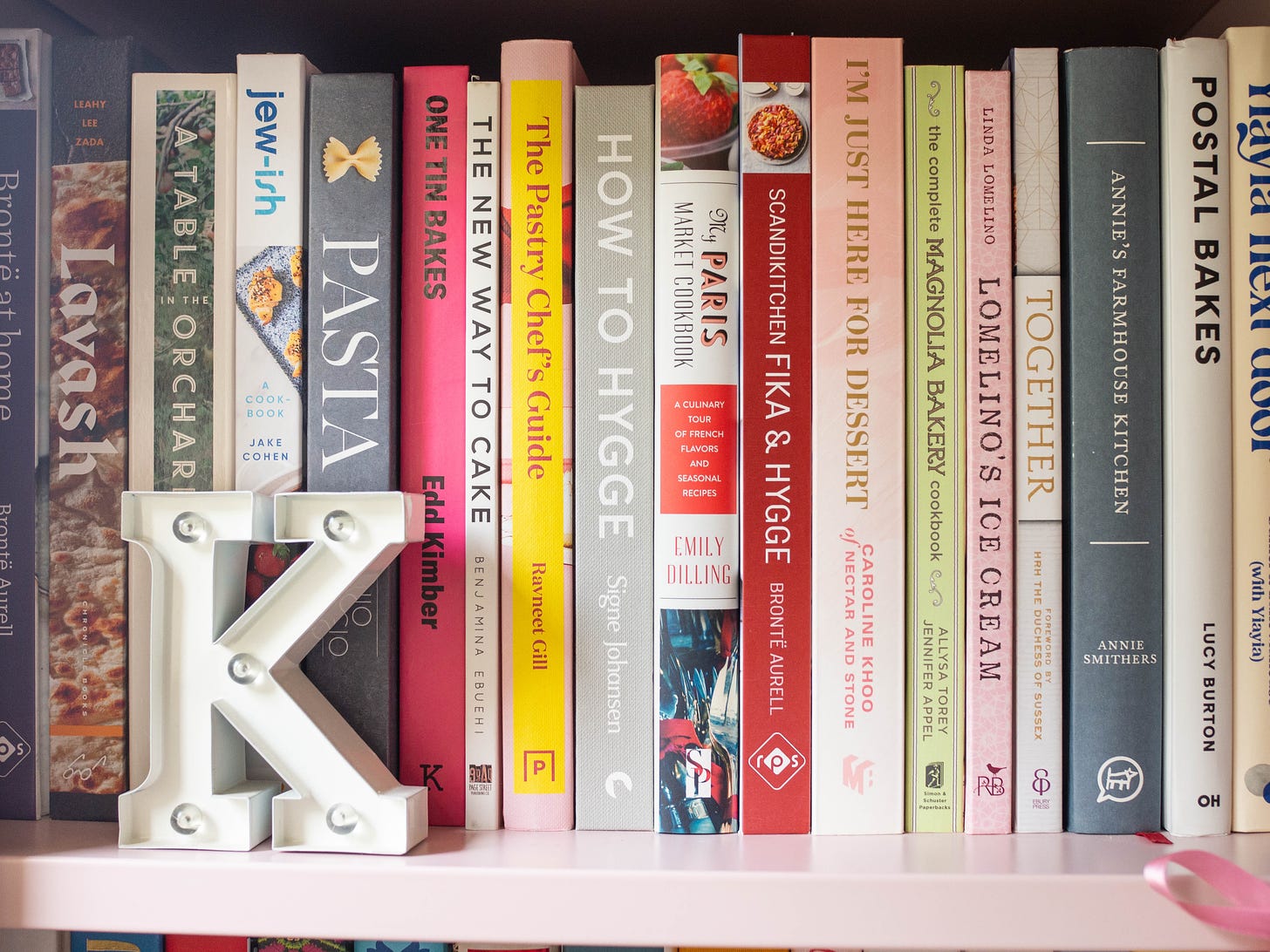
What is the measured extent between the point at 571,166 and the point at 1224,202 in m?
0.40

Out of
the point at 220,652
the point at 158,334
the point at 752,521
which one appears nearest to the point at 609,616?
the point at 752,521

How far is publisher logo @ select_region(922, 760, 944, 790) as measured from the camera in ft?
1.79

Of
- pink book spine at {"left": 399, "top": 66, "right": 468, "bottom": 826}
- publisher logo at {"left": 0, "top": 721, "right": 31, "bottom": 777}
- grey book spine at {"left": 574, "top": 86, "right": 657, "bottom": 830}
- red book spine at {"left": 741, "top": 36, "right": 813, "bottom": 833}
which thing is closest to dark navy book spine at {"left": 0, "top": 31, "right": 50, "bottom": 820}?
publisher logo at {"left": 0, "top": 721, "right": 31, "bottom": 777}

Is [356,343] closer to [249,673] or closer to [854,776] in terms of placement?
[249,673]

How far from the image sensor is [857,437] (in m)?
0.54

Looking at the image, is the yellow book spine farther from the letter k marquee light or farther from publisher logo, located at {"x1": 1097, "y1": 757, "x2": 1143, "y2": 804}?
publisher logo, located at {"x1": 1097, "y1": 757, "x2": 1143, "y2": 804}

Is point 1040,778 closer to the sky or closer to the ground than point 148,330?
closer to the ground

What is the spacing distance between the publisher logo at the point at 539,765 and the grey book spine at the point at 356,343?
9 cm

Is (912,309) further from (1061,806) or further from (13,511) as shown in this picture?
(13,511)

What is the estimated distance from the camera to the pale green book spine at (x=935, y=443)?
544 millimetres

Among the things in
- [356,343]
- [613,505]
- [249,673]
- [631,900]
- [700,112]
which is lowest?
[631,900]

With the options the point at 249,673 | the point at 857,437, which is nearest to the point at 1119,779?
the point at 857,437

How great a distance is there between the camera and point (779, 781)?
55 cm

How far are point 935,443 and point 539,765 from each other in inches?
12.6
